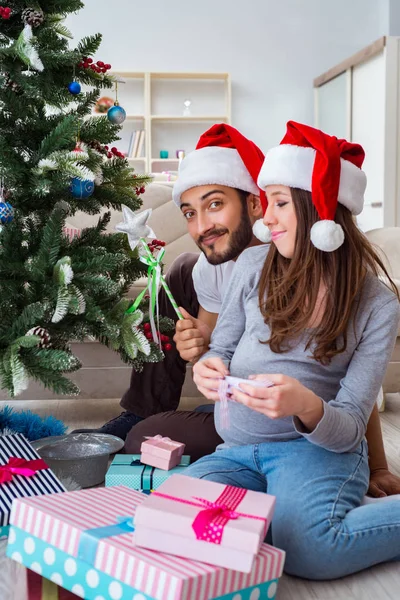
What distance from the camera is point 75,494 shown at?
119 cm

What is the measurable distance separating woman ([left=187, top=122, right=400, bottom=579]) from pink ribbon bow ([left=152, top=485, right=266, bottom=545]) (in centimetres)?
18

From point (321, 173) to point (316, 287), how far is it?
231 millimetres

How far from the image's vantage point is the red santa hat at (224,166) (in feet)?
5.85

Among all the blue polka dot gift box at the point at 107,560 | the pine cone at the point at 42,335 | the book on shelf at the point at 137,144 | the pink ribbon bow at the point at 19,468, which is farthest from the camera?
the book on shelf at the point at 137,144

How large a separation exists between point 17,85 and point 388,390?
170 centimetres

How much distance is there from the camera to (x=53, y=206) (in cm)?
169

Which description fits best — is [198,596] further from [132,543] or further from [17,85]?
[17,85]

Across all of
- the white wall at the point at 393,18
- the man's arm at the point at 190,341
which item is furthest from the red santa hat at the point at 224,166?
the white wall at the point at 393,18

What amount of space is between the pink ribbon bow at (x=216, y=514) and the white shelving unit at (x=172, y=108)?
17.6 feet

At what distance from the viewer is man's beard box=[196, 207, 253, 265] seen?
181 centimetres

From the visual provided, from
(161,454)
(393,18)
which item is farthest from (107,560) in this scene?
(393,18)

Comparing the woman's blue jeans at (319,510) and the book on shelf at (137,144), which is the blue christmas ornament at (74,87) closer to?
the woman's blue jeans at (319,510)

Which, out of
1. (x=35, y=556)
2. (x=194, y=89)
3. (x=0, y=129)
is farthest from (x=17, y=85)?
(x=194, y=89)

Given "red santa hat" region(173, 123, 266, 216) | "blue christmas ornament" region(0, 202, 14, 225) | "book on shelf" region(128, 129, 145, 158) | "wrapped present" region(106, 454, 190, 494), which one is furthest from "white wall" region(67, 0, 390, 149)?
"wrapped present" region(106, 454, 190, 494)
